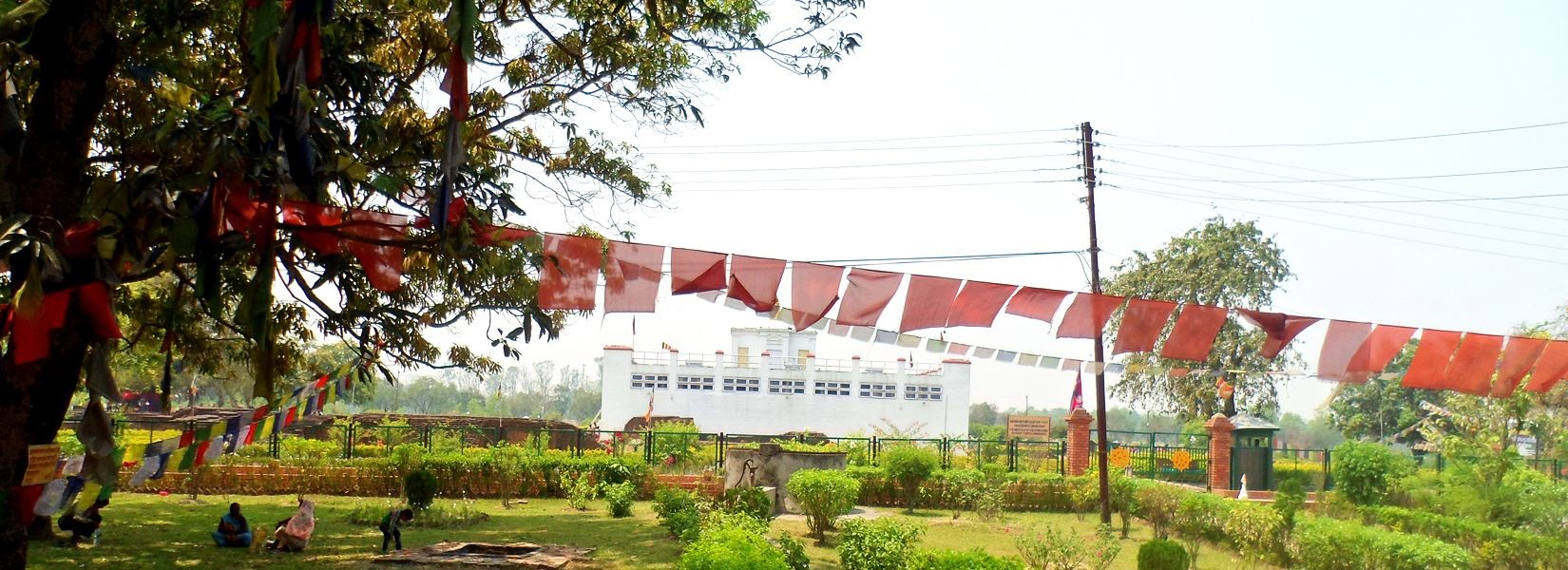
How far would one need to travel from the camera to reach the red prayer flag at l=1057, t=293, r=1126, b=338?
10.2m

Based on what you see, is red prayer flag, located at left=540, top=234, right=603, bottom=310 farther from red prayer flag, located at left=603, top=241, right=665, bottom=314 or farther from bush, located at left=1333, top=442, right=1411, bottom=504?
bush, located at left=1333, top=442, right=1411, bottom=504

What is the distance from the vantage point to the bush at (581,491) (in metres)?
18.3

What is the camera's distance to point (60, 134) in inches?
275

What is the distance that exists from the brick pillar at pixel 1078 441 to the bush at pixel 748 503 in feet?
35.8

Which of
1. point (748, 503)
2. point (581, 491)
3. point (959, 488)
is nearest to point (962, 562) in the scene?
point (748, 503)

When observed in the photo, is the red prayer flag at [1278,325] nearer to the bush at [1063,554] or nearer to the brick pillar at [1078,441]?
the bush at [1063,554]

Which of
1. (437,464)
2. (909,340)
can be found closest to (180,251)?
(909,340)

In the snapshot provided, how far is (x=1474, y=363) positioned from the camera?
1077 cm

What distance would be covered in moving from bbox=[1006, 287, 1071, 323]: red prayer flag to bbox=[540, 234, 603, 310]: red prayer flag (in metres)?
3.66

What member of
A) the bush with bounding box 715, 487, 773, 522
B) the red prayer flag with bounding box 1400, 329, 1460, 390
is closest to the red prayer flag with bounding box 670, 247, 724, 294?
the bush with bounding box 715, 487, 773, 522

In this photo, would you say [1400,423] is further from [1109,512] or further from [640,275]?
[640,275]

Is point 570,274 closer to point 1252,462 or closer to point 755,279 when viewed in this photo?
point 755,279

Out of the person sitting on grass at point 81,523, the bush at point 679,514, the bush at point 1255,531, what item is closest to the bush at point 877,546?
the bush at point 679,514

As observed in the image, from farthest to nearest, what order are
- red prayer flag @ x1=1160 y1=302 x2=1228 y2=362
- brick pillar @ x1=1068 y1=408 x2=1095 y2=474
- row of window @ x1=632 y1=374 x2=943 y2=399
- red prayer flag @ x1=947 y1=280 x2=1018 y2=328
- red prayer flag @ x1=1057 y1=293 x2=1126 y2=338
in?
row of window @ x1=632 y1=374 x2=943 y2=399
brick pillar @ x1=1068 y1=408 x2=1095 y2=474
red prayer flag @ x1=1160 y1=302 x2=1228 y2=362
red prayer flag @ x1=1057 y1=293 x2=1126 y2=338
red prayer flag @ x1=947 y1=280 x2=1018 y2=328
